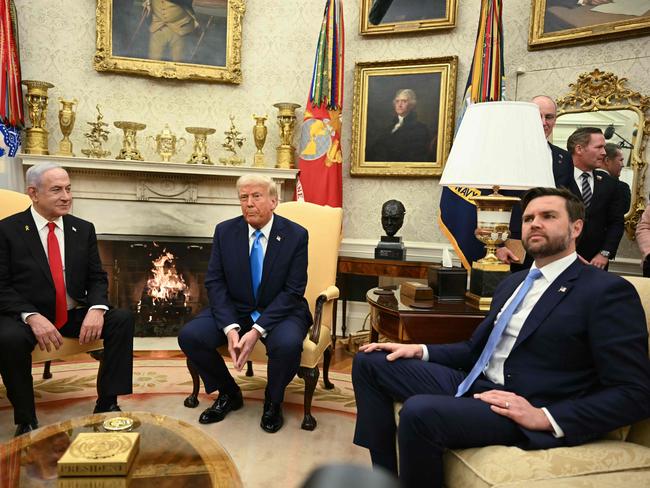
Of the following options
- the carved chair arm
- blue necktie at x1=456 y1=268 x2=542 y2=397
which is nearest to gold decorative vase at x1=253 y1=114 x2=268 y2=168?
the carved chair arm

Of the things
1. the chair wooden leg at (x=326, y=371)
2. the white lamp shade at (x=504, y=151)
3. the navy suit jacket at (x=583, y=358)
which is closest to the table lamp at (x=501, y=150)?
the white lamp shade at (x=504, y=151)

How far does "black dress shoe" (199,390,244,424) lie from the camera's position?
2.90m

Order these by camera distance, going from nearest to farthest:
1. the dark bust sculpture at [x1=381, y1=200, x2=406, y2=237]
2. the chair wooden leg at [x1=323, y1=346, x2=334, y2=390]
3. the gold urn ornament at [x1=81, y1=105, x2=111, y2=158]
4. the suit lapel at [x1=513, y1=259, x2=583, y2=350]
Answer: the suit lapel at [x1=513, y1=259, x2=583, y2=350] → the chair wooden leg at [x1=323, y1=346, x2=334, y2=390] → the dark bust sculpture at [x1=381, y1=200, x2=406, y2=237] → the gold urn ornament at [x1=81, y1=105, x2=111, y2=158]

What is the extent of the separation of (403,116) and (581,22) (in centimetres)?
174

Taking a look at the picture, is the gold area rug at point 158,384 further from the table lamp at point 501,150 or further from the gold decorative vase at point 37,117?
the gold decorative vase at point 37,117

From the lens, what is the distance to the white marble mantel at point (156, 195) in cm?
484

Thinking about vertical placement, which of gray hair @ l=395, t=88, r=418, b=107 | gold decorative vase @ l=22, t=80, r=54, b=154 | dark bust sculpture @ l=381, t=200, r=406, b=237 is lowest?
dark bust sculpture @ l=381, t=200, r=406, b=237

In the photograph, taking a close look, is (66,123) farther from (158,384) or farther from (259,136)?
(158,384)

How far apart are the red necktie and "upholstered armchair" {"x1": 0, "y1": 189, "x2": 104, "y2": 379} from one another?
0.12 m

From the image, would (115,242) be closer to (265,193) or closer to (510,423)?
(265,193)

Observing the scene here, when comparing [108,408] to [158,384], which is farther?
[158,384]

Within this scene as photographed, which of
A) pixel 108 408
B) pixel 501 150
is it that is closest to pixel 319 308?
pixel 108 408

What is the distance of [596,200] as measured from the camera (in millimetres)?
3639

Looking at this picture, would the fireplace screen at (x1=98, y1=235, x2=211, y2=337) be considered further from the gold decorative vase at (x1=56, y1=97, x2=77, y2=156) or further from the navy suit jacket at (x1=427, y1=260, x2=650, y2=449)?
the navy suit jacket at (x1=427, y1=260, x2=650, y2=449)
